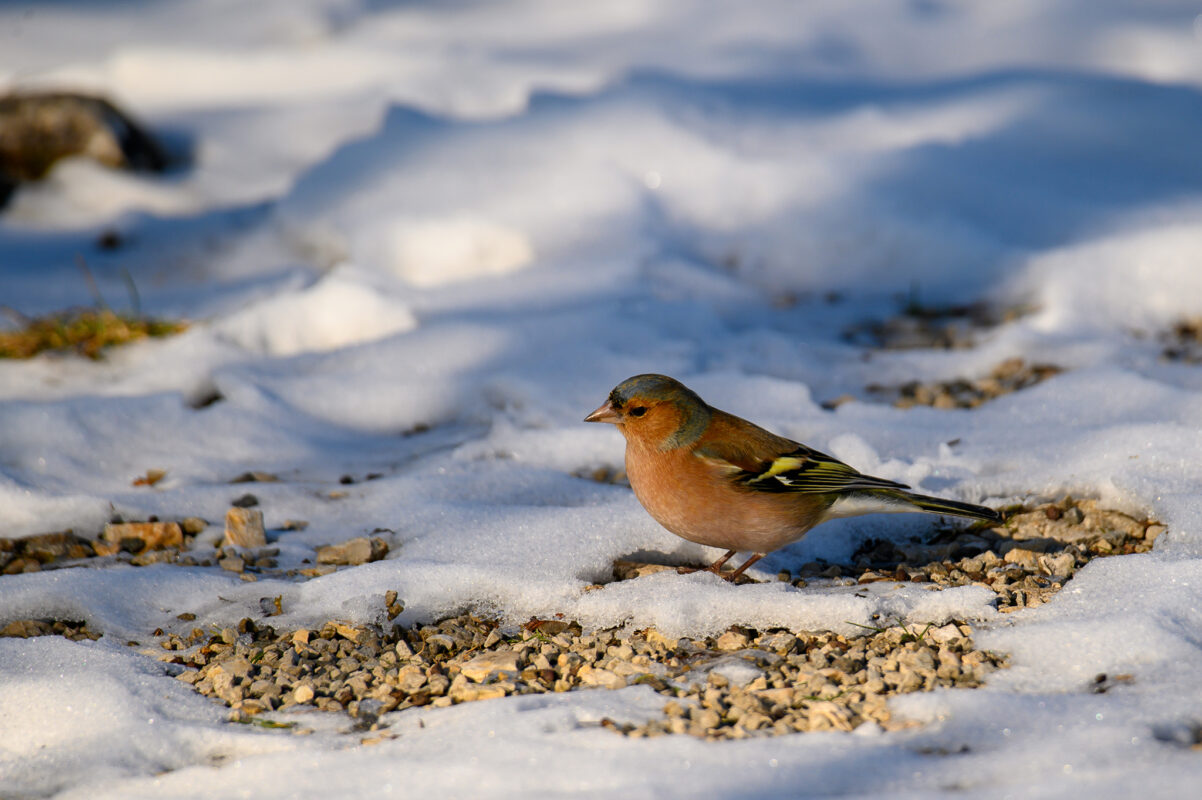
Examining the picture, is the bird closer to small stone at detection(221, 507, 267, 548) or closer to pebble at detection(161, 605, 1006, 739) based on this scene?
pebble at detection(161, 605, 1006, 739)

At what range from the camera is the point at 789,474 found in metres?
3.59

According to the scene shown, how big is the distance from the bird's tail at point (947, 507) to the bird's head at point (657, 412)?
0.73 m

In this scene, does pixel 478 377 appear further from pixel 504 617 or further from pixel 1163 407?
pixel 1163 407

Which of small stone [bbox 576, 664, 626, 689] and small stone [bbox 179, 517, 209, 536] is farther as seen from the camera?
small stone [bbox 179, 517, 209, 536]

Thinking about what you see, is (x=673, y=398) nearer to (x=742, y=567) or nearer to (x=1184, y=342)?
(x=742, y=567)

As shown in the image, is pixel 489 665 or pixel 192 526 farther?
pixel 192 526

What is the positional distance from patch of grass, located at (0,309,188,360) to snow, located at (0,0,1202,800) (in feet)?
0.61

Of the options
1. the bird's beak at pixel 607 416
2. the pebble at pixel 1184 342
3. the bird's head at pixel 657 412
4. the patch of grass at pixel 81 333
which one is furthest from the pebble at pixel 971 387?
the patch of grass at pixel 81 333

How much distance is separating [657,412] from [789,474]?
493 mm

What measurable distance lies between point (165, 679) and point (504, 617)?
1009mm

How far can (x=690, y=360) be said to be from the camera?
5539 mm

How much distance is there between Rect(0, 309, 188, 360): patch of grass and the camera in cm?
592

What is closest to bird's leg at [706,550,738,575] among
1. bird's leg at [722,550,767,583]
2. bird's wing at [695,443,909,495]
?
bird's leg at [722,550,767,583]

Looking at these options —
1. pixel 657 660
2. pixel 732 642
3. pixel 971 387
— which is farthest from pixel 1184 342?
pixel 657 660
